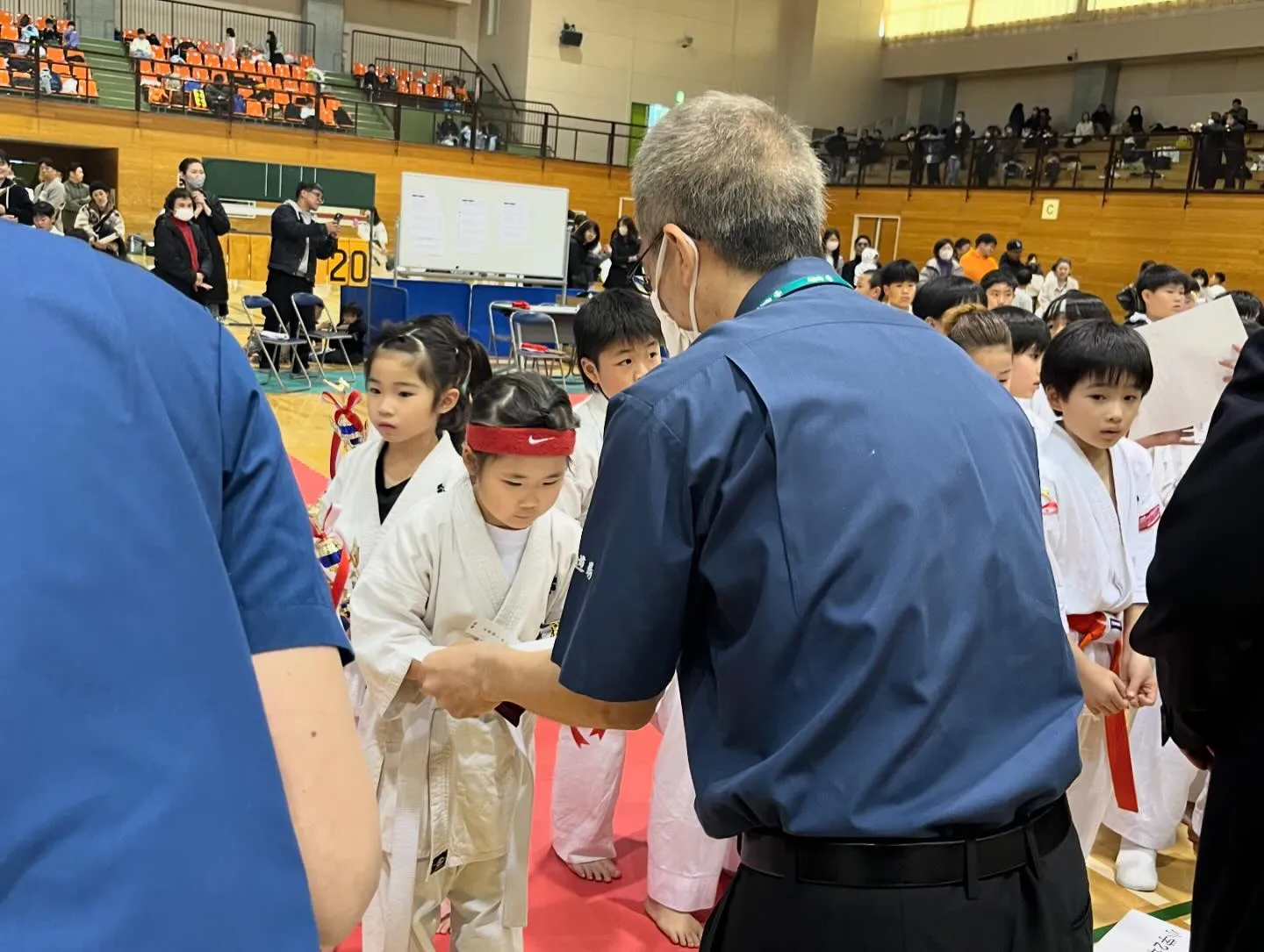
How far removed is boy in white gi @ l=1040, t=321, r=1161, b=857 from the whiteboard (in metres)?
8.99

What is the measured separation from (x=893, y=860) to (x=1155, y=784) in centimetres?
253

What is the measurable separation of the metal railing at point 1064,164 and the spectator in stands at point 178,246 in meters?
8.17

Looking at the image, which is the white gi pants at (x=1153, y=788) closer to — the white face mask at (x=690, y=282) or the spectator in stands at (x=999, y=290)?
the white face mask at (x=690, y=282)

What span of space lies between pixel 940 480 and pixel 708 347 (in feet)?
1.00

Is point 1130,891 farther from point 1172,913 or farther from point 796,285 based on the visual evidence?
point 796,285

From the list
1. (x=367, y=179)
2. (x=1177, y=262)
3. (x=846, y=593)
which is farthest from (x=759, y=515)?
Answer: (x=1177, y=262)

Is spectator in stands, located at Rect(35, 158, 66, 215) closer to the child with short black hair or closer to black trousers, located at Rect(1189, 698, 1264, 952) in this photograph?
the child with short black hair

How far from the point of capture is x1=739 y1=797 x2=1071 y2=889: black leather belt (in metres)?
1.18

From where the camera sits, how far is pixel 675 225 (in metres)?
1.44

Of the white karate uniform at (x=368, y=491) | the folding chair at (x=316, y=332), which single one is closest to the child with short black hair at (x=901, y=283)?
the white karate uniform at (x=368, y=491)

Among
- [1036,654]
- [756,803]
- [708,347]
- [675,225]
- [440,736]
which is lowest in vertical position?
[440,736]

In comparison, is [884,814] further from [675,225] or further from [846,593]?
[675,225]

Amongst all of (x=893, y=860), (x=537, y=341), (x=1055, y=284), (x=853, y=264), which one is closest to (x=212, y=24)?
(x=537, y=341)

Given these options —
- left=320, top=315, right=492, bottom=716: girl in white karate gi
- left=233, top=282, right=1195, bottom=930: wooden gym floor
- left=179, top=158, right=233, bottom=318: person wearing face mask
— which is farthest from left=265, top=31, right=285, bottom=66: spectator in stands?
left=320, top=315, right=492, bottom=716: girl in white karate gi
